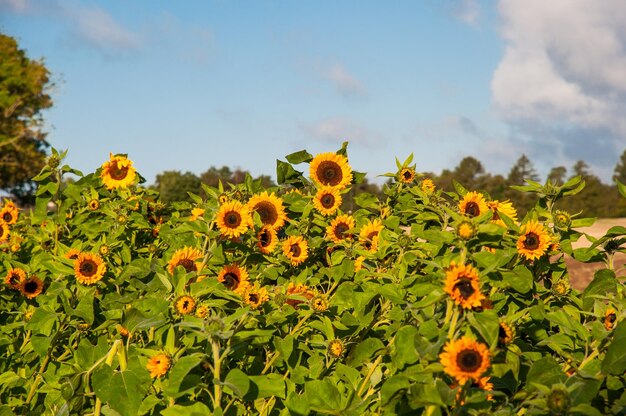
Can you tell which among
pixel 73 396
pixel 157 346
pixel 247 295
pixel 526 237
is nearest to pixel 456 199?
pixel 526 237

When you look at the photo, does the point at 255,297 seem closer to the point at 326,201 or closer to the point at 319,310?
the point at 319,310

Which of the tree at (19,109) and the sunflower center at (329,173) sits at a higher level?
the tree at (19,109)

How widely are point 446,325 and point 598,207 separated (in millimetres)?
44952

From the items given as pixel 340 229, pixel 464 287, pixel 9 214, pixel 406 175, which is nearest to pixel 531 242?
pixel 464 287

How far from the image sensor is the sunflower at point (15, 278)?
4.27 m

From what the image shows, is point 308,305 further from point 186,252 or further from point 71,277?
point 71,277

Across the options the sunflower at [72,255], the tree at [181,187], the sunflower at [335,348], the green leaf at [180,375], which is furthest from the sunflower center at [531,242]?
the tree at [181,187]

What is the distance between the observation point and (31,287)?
4.27 m

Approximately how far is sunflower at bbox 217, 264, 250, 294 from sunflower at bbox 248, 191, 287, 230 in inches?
16.7

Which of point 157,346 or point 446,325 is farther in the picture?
→ point 157,346

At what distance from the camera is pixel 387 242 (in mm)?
3426

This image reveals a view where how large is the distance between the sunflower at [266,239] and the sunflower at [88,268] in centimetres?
88

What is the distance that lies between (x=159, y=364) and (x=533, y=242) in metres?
1.65

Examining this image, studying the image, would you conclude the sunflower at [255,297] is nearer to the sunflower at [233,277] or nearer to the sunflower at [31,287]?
the sunflower at [233,277]
